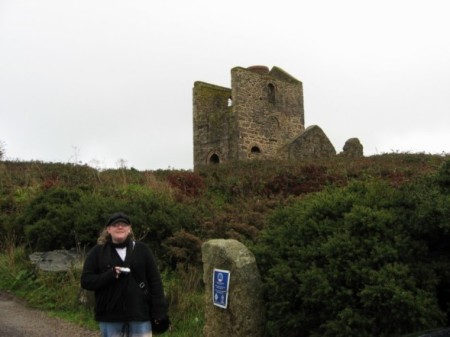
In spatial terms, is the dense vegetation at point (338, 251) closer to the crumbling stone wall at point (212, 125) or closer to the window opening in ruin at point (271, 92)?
the crumbling stone wall at point (212, 125)

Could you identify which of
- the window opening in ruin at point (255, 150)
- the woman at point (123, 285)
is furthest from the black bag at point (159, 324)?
the window opening in ruin at point (255, 150)

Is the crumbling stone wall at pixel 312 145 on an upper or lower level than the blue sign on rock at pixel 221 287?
upper

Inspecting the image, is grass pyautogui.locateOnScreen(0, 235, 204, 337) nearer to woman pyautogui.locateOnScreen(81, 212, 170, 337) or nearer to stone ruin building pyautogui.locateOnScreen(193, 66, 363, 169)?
woman pyautogui.locateOnScreen(81, 212, 170, 337)

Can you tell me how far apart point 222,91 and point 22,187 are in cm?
1666

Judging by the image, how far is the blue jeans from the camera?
451cm

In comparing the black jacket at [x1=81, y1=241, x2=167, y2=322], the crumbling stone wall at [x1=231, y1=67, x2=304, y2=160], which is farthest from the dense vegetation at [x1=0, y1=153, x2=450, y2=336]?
the crumbling stone wall at [x1=231, y1=67, x2=304, y2=160]

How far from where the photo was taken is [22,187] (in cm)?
1387

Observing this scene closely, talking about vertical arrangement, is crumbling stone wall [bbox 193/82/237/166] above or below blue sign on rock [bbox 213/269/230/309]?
above

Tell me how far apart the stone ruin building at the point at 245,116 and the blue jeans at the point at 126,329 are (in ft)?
69.7

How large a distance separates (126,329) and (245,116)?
2284 centimetres

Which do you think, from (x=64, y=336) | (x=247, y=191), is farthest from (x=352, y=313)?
(x=247, y=191)

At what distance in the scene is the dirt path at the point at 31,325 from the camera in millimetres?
6930

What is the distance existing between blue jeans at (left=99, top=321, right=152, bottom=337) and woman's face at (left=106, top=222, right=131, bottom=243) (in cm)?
74

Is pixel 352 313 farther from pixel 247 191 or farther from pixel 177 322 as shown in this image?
pixel 247 191
